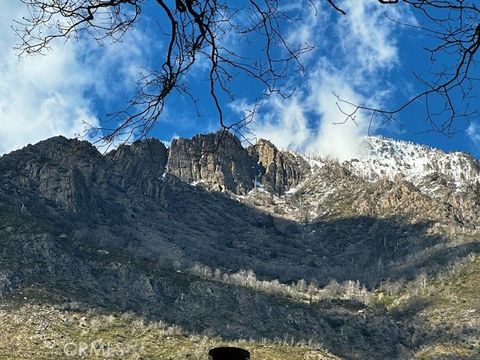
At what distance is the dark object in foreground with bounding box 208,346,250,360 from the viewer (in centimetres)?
405

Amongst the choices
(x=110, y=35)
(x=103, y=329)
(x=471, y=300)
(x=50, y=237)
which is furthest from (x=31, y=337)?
(x=471, y=300)

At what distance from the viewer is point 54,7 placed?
14.6 feet

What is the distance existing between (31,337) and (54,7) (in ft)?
301

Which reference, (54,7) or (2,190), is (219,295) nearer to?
(2,190)

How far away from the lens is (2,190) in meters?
188

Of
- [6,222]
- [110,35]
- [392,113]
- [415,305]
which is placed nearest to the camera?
[392,113]

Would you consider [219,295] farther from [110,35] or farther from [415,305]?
[110,35]

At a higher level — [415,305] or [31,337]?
[415,305]

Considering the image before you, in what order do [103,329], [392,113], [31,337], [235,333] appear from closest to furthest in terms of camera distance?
[392,113] < [31,337] < [103,329] < [235,333]

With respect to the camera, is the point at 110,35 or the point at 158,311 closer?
the point at 110,35

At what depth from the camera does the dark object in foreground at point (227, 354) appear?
4055mm

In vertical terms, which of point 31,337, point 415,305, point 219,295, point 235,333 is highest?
point 415,305

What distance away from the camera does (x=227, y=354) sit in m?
4.07

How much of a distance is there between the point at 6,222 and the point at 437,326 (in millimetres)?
110035
